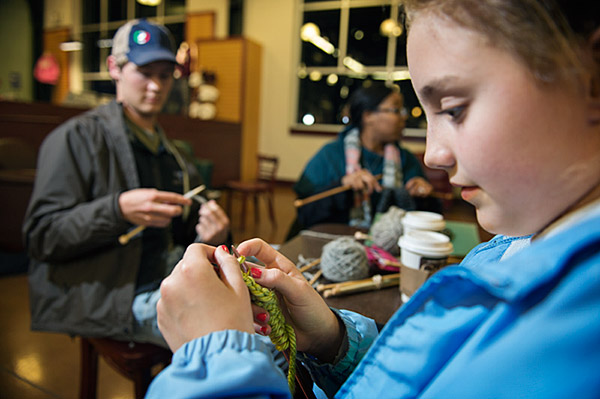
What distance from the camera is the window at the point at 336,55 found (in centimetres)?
676

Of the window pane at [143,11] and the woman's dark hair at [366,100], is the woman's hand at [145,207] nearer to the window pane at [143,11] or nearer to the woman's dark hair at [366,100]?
the woman's dark hair at [366,100]

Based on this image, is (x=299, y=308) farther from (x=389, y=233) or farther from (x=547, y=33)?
(x=389, y=233)

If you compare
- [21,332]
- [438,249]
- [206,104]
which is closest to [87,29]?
[206,104]

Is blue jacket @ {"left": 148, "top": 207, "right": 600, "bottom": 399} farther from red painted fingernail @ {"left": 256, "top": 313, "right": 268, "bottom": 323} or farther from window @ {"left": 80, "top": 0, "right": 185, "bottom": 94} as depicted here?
window @ {"left": 80, "top": 0, "right": 185, "bottom": 94}

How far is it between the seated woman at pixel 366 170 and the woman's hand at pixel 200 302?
1554mm

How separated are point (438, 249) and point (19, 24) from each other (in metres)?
12.2

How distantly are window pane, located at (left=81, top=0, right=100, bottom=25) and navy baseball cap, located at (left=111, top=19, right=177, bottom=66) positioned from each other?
9.55m

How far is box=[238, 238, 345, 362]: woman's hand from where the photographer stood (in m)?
0.54

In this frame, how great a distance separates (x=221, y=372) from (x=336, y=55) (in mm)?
7355

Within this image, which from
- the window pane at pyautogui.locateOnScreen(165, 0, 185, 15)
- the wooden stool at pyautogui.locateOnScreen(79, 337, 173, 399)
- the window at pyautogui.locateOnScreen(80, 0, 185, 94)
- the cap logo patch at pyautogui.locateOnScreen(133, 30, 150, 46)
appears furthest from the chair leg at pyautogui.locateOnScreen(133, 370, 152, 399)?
the window at pyautogui.locateOnScreen(80, 0, 185, 94)

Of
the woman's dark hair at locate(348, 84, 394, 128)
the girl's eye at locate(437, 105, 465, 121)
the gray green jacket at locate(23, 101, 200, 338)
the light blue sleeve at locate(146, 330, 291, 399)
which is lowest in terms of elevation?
the gray green jacket at locate(23, 101, 200, 338)

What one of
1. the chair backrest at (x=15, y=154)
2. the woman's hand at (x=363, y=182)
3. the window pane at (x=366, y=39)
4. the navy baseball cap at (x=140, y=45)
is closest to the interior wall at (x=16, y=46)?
the chair backrest at (x=15, y=154)

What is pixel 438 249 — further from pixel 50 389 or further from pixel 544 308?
pixel 50 389

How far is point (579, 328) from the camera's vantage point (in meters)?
0.29
